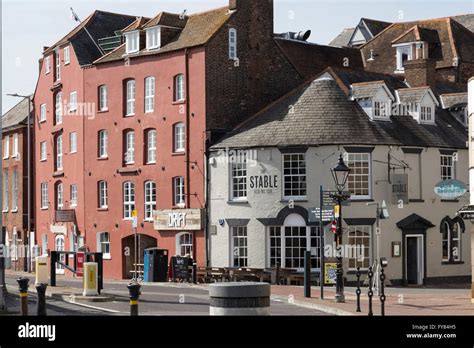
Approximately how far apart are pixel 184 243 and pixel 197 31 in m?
A: 9.65

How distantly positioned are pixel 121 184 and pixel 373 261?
44.6ft

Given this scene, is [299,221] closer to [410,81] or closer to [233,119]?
[233,119]

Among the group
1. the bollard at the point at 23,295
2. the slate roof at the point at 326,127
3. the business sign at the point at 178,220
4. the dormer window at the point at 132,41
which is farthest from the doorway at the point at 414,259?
the bollard at the point at 23,295

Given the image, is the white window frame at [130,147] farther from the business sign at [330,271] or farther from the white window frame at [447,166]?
the white window frame at [447,166]

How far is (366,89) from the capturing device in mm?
39875

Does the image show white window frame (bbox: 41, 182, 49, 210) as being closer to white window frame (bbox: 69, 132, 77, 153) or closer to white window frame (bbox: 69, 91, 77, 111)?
white window frame (bbox: 69, 132, 77, 153)

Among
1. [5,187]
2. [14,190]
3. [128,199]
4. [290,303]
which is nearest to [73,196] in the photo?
[128,199]

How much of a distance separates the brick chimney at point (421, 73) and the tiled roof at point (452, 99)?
785mm

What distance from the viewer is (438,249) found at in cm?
→ 4016

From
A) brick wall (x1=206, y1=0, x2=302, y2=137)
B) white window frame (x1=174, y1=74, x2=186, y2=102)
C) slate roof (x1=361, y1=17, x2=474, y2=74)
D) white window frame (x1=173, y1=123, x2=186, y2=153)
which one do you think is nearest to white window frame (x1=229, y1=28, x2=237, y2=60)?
brick wall (x1=206, y1=0, x2=302, y2=137)

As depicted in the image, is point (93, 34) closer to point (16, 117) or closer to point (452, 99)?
point (16, 117)

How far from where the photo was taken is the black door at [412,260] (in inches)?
1549

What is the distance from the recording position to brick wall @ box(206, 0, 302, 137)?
4209 centimetres
